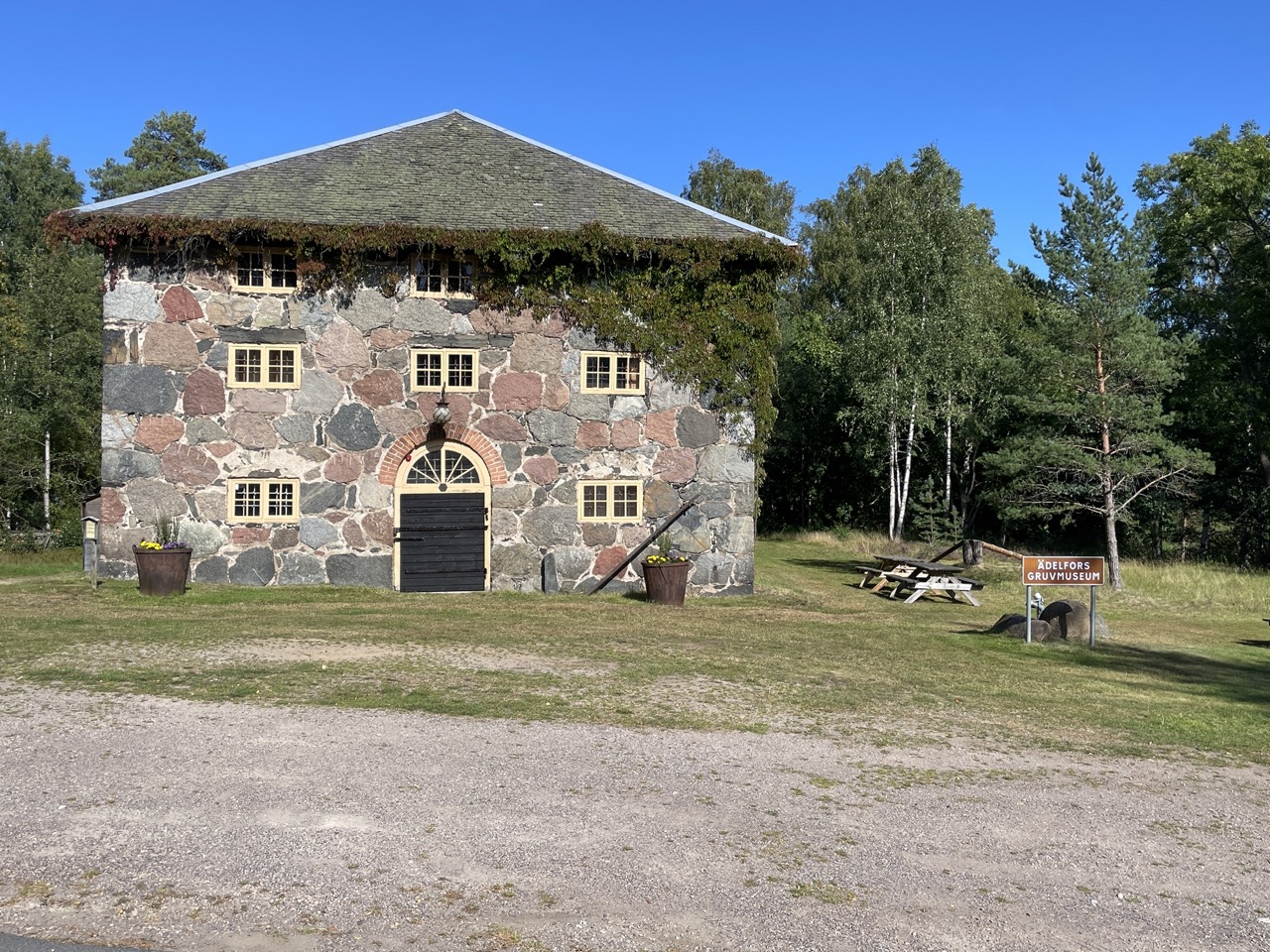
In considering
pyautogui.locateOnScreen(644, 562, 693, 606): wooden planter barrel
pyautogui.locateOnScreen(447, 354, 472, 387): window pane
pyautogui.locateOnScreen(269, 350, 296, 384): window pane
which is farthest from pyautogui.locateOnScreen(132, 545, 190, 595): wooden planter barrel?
pyautogui.locateOnScreen(644, 562, 693, 606): wooden planter barrel

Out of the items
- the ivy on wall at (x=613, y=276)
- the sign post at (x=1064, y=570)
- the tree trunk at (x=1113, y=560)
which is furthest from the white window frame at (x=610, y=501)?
the tree trunk at (x=1113, y=560)

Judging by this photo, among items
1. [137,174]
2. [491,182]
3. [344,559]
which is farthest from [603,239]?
[137,174]

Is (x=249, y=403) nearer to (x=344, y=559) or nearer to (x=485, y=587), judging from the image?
(x=344, y=559)

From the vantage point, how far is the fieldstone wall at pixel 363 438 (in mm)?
16922

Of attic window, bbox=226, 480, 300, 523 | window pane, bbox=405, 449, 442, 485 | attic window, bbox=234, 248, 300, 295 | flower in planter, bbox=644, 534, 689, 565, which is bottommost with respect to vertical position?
flower in planter, bbox=644, 534, 689, 565

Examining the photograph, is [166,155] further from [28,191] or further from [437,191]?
[437,191]

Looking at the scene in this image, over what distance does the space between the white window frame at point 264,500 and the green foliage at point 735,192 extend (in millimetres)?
30319

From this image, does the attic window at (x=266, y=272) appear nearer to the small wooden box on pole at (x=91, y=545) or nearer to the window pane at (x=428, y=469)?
the window pane at (x=428, y=469)

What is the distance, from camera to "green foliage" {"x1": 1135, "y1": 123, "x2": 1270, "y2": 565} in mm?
30859

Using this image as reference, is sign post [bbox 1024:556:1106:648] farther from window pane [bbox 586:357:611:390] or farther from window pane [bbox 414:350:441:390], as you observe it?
window pane [bbox 414:350:441:390]

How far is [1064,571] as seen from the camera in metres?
13.3

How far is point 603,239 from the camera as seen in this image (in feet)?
56.7

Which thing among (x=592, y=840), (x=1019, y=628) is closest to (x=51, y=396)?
(x=1019, y=628)

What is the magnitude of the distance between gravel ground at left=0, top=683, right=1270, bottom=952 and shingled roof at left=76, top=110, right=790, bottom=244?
1124 centimetres
